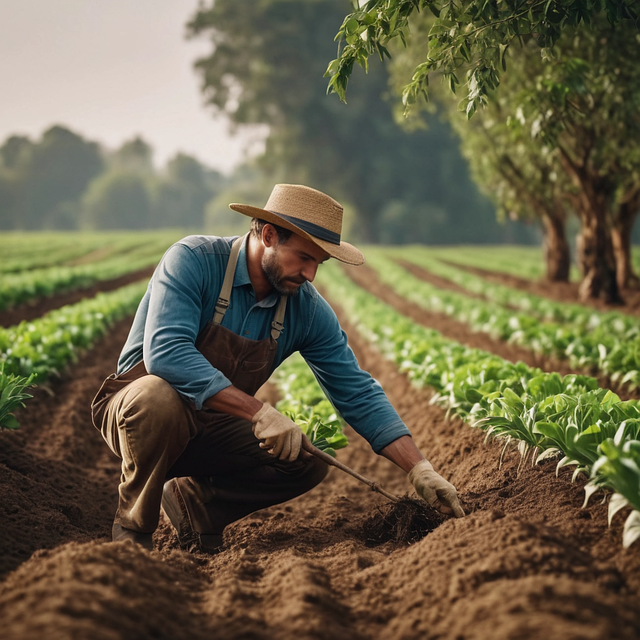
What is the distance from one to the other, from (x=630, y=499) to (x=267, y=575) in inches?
60.3

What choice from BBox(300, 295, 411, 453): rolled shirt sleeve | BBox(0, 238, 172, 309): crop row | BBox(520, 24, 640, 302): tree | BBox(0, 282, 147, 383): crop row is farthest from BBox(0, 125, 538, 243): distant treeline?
BBox(300, 295, 411, 453): rolled shirt sleeve

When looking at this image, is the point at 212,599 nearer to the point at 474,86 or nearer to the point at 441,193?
the point at 474,86

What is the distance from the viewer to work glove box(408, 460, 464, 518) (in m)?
3.40

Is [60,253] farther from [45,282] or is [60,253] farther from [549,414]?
[549,414]

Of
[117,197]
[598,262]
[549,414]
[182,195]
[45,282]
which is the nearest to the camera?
[549,414]

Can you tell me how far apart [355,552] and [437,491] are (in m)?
0.52

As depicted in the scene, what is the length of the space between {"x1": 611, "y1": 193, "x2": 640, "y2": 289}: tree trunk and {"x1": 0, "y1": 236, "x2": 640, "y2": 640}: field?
9.45 meters

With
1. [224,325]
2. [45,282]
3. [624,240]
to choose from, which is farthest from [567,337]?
[45,282]

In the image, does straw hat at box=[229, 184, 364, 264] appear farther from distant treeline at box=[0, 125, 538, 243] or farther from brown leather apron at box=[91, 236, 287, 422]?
distant treeline at box=[0, 125, 538, 243]

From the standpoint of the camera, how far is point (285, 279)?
11.8 feet

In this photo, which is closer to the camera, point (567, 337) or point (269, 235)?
point (269, 235)

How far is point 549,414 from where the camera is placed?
3.78 meters

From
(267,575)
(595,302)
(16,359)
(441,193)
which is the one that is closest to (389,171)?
(441,193)

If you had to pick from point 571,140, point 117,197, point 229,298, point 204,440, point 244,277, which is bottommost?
point 204,440
